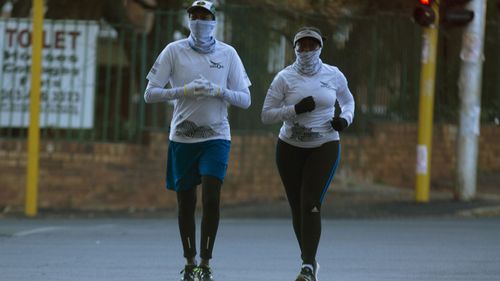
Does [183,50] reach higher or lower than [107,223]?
higher

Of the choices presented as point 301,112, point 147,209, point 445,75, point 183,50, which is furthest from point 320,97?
point 445,75

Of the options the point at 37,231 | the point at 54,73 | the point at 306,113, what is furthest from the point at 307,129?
the point at 54,73

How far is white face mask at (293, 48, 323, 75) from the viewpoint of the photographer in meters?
8.09

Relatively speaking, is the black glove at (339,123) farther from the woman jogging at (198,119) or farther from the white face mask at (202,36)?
the white face mask at (202,36)

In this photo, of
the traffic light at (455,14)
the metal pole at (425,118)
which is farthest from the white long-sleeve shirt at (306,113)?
the metal pole at (425,118)

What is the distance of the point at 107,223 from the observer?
15055 millimetres

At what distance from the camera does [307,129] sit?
8125mm

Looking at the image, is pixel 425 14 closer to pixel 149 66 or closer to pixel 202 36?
pixel 149 66

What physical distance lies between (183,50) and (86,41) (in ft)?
32.0

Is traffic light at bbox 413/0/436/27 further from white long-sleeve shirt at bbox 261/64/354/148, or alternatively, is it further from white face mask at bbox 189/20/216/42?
white face mask at bbox 189/20/216/42

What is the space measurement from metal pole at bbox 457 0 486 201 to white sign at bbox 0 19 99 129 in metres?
5.13

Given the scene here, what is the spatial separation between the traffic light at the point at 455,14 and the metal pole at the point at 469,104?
244 millimetres

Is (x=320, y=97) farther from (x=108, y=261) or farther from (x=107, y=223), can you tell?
(x=107, y=223)

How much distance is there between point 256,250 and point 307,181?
318 centimetres
